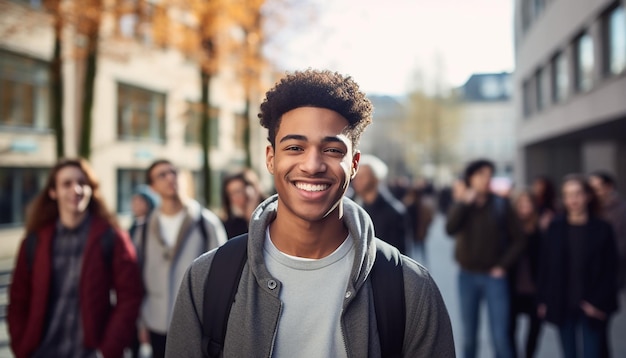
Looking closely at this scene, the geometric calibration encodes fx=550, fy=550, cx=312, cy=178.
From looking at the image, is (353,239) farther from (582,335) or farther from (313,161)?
(582,335)

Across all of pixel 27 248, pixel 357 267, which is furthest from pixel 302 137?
pixel 27 248

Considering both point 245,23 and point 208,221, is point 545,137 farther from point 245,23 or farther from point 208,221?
point 208,221

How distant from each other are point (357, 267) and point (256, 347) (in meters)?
0.43

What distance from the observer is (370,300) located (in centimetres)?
188

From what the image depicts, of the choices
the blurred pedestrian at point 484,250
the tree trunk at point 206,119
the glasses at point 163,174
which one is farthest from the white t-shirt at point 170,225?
the tree trunk at point 206,119

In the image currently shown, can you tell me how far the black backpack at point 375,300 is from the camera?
1.85m

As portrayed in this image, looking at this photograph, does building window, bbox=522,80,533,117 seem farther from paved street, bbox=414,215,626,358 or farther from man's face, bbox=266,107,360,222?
man's face, bbox=266,107,360,222

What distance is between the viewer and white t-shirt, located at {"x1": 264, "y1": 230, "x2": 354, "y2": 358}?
1.87 meters

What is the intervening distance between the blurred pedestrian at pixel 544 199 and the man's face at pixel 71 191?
5.71 metres

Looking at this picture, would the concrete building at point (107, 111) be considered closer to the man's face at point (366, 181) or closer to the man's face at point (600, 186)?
the man's face at point (366, 181)

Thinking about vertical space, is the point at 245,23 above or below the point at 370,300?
above

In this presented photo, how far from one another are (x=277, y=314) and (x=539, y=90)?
2267 cm

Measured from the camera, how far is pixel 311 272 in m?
1.96

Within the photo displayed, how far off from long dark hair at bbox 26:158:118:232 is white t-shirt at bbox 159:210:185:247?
2.72 ft
